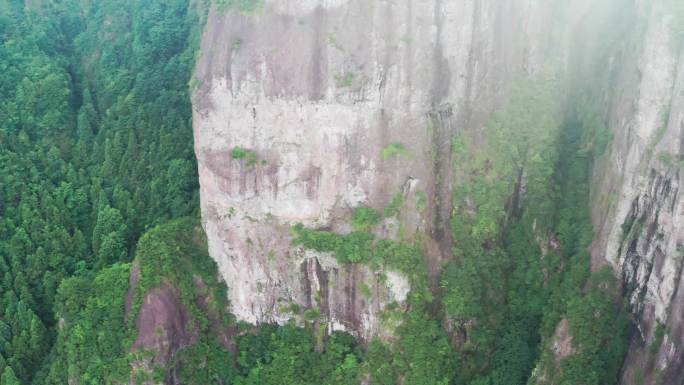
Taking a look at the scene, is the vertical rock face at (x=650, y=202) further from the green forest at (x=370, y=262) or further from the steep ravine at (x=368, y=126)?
the green forest at (x=370, y=262)

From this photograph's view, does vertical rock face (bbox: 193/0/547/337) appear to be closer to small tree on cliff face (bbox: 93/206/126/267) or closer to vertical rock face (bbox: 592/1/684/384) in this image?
small tree on cliff face (bbox: 93/206/126/267)

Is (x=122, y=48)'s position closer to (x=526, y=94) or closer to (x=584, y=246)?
(x=526, y=94)

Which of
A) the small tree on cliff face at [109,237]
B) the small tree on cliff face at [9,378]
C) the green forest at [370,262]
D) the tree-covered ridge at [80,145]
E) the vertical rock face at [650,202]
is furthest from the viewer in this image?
the small tree on cliff face at [109,237]

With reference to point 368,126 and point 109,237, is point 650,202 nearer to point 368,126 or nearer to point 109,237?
point 368,126

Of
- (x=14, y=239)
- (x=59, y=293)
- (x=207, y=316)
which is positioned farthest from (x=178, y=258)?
(x=14, y=239)

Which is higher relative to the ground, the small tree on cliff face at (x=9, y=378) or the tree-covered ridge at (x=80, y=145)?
the tree-covered ridge at (x=80, y=145)

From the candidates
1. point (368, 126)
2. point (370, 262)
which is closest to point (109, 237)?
point (370, 262)

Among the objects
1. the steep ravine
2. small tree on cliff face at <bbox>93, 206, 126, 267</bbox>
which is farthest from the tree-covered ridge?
the steep ravine

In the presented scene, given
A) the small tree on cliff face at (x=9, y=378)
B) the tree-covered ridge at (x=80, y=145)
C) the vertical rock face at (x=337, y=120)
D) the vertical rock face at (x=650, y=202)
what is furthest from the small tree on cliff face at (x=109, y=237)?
the vertical rock face at (x=650, y=202)
